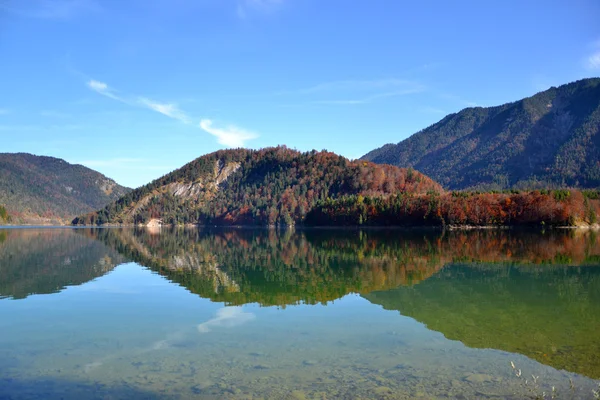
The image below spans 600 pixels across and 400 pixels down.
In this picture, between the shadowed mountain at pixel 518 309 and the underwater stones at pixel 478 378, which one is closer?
the underwater stones at pixel 478 378

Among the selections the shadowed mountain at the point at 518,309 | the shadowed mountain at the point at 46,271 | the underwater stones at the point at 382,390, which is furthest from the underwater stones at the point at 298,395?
the shadowed mountain at the point at 46,271

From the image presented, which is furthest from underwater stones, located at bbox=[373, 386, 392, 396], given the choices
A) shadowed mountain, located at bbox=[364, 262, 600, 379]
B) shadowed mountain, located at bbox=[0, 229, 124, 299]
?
shadowed mountain, located at bbox=[0, 229, 124, 299]

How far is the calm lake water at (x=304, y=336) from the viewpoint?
500 inches

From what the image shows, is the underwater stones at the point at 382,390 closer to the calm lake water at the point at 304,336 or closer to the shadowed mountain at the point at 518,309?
the calm lake water at the point at 304,336

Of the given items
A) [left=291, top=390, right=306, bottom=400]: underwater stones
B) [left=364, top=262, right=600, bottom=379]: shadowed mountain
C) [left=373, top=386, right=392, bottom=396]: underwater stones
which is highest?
[left=364, top=262, right=600, bottom=379]: shadowed mountain

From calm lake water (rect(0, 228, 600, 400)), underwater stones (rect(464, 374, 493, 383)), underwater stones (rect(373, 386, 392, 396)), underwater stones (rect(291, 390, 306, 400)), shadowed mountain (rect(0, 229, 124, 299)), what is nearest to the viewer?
underwater stones (rect(291, 390, 306, 400))

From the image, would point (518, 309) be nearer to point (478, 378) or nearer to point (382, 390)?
point (478, 378)

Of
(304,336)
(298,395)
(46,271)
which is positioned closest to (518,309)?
(304,336)

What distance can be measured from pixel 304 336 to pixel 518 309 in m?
11.0

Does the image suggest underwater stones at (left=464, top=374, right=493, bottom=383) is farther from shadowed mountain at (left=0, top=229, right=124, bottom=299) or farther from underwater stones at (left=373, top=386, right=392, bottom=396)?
shadowed mountain at (left=0, top=229, right=124, bottom=299)

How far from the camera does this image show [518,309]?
22.2m

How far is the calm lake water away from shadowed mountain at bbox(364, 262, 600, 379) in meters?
0.09

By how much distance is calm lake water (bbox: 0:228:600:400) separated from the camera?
12.7 m

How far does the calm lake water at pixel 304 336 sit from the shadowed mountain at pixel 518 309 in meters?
0.09
